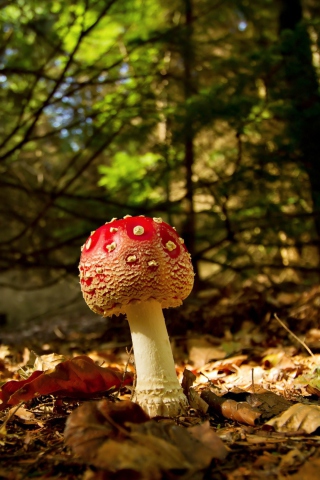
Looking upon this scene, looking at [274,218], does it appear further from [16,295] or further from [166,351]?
[16,295]

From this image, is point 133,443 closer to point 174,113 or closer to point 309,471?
point 309,471

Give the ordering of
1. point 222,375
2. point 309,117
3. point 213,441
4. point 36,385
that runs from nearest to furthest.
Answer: point 213,441 < point 36,385 < point 222,375 < point 309,117

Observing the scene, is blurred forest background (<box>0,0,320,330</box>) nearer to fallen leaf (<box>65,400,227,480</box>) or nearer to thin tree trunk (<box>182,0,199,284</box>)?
thin tree trunk (<box>182,0,199,284</box>)

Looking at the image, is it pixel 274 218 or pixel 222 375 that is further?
pixel 274 218

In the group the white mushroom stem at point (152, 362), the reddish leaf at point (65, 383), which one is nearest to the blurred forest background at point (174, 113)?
the white mushroom stem at point (152, 362)

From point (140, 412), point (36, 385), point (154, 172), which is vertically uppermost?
point (154, 172)

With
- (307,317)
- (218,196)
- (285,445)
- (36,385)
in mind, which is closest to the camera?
(285,445)

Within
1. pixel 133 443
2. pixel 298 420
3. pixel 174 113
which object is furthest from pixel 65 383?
pixel 174 113

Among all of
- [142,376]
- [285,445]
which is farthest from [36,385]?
[285,445]
